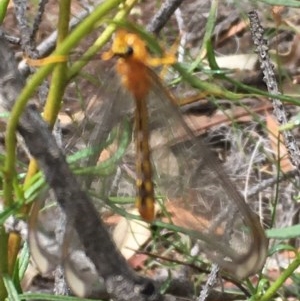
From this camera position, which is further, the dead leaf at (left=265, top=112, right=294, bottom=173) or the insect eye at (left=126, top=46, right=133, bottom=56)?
the dead leaf at (left=265, top=112, right=294, bottom=173)

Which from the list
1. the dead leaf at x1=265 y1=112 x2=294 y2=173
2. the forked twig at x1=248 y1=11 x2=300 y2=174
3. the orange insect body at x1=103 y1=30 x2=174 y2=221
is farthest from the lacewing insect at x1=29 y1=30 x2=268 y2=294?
the dead leaf at x1=265 y1=112 x2=294 y2=173

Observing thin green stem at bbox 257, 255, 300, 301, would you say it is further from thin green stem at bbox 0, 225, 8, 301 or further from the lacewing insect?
thin green stem at bbox 0, 225, 8, 301

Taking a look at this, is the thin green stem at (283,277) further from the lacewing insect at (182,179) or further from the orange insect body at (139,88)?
the orange insect body at (139,88)

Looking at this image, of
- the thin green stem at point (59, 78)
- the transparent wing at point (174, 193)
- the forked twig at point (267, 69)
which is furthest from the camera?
the forked twig at point (267, 69)

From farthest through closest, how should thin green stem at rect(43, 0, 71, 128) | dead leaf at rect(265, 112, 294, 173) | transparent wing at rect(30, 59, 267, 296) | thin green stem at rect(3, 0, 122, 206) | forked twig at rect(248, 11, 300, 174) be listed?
dead leaf at rect(265, 112, 294, 173) < forked twig at rect(248, 11, 300, 174) < transparent wing at rect(30, 59, 267, 296) < thin green stem at rect(43, 0, 71, 128) < thin green stem at rect(3, 0, 122, 206)

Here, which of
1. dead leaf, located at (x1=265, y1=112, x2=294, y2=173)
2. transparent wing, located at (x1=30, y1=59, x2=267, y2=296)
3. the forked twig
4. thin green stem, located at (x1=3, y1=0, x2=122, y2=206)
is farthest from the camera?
dead leaf, located at (x1=265, y1=112, x2=294, y2=173)

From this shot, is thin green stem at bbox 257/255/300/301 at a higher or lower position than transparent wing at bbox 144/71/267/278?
lower

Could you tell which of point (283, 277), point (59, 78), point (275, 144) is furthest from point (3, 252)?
point (275, 144)

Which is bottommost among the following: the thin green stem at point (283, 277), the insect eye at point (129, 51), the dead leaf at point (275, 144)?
the thin green stem at point (283, 277)

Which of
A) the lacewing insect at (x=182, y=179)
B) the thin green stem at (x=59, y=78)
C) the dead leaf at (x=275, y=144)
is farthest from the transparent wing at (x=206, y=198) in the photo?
the dead leaf at (x=275, y=144)
